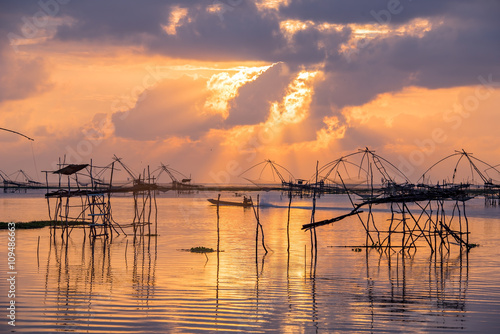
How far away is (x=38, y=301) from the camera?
1128cm

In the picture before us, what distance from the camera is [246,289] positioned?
13141mm

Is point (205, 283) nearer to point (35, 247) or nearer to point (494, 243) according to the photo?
point (35, 247)

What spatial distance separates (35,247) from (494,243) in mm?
17611

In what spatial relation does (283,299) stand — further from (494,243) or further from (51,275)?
(494,243)

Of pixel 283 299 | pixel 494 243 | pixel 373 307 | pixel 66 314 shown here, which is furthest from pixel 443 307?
pixel 494 243

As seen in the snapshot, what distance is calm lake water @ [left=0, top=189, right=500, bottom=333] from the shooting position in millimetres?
9867

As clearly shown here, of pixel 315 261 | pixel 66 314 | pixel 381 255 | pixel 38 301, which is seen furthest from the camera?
pixel 381 255

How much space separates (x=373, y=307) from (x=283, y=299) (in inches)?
72.8

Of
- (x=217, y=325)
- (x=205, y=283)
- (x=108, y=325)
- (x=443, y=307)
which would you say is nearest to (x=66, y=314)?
(x=108, y=325)

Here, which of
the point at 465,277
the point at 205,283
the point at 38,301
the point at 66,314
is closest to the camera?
the point at 66,314

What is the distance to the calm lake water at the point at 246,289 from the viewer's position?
987 cm

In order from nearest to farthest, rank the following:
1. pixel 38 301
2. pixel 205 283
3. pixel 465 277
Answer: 1. pixel 38 301
2. pixel 205 283
3. pixel 465 277

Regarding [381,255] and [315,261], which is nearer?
[315,261]

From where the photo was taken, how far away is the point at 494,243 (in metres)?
23.8
